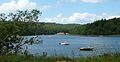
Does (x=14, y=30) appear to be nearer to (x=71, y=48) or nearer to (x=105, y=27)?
(x=71, y=48)

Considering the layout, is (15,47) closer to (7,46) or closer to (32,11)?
(7,46)

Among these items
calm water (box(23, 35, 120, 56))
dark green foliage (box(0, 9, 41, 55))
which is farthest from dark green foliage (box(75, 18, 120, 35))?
dark green foliage (box(0, 9, 41, 55))

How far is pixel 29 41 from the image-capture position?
752 inches

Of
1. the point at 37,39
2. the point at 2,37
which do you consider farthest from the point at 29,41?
the point at 2,37

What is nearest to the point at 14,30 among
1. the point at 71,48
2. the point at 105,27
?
the point at 71,48

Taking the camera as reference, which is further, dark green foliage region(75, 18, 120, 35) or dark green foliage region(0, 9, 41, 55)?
dark green foliage region(75, 18, 120, 35)

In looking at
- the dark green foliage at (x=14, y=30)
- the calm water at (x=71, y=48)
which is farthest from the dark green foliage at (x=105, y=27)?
the dark green foliage at (x=14, y=30)

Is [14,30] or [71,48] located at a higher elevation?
[14,30]

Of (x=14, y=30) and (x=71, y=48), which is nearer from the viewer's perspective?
(x=14, y=30)

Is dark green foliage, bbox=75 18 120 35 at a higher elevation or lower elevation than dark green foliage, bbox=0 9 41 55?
lower

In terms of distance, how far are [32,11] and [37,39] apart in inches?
61.0

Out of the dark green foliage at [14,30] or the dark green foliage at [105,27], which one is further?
the dark green foliage at [105,27]

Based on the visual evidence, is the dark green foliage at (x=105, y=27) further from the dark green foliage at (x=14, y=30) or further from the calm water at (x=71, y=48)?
the dark green foliage at (x=14, y=30)

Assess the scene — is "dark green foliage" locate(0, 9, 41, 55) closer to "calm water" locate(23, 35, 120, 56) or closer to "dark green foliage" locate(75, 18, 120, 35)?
"calm water" locate(23, 35, 120, 56)
